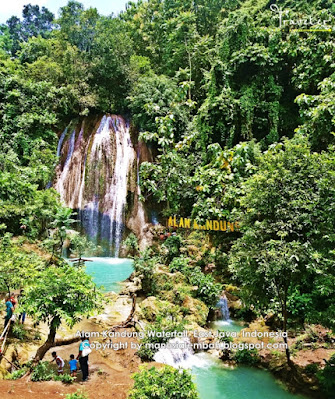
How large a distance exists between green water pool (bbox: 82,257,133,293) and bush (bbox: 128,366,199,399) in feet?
23.8

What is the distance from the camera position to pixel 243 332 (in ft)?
29.5

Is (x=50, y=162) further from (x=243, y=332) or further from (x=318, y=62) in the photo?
(x=318, y=62)

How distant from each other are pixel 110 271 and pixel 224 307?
628 cm

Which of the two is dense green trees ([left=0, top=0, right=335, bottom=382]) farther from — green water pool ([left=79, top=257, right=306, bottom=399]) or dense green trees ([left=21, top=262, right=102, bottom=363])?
dense green trees ([left=21, top=262, right=102, bottom=363])

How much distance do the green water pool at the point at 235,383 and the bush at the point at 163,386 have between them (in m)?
2.46

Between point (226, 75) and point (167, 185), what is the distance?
671 centimetres

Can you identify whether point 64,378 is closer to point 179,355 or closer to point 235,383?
point 179,355

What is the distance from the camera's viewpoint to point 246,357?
7.80 metres

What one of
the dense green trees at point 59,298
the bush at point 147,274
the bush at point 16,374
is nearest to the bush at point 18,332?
the bush at point 16,374

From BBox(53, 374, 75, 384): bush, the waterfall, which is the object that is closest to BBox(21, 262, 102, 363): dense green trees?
BBox(53, 374, 75, 384): bush
